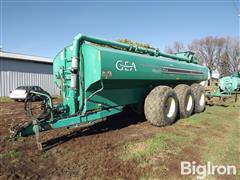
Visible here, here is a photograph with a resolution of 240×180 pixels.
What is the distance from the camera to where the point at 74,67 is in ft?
16.7

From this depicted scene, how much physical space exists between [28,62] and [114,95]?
16607 millimetres

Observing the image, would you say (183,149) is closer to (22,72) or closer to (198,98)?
(198,98)

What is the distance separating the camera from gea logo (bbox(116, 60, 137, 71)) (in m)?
5.31

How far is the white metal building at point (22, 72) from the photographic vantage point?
18.0 meters

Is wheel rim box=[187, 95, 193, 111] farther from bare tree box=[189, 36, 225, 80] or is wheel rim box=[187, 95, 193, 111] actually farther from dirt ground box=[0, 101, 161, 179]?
bare tree box=[189, 36, 225, 80]

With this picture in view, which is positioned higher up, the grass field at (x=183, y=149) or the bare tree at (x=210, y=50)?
the bare tree at (x=210, y=50)

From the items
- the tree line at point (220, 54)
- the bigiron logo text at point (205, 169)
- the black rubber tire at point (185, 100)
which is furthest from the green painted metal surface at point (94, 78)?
the tree line at point (220, 54)

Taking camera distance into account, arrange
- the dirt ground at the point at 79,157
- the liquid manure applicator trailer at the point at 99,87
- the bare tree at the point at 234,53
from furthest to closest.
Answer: the bare tree at the point at 234,53 < the liquid manure applicator trailer at the point at 99,87 < the dirt ground at the point at 79,157

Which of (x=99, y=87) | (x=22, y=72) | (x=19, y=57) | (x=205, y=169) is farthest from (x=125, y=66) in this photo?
(x=19, y=57)

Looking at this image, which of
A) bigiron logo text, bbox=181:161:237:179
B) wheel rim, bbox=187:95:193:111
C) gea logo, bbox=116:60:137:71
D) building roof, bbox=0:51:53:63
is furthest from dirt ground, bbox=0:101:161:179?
building roof, bbox=0:51:53:63

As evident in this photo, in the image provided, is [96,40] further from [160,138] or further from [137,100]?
[160,138]

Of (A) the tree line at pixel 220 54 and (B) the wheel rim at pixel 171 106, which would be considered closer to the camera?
(B) the wheel rim at pixel 171 106

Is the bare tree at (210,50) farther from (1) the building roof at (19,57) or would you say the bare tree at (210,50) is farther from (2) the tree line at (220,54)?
(1) the building roof at (19,57)

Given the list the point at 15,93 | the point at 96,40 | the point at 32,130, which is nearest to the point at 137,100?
the point at 96,40
